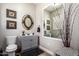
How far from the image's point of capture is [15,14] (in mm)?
1398

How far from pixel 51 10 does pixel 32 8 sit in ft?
1.10

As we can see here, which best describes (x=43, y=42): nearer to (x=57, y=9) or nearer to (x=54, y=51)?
(x=54, y=51)

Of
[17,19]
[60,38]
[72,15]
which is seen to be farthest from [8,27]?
[72,15]

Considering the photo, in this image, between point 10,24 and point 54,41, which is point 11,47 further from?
point 54,41

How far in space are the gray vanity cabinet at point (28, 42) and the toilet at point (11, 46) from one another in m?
0.12

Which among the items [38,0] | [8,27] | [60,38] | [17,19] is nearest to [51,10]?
[38,0]

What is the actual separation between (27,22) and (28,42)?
36cm

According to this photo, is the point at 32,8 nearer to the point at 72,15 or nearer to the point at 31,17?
the point at 31,17

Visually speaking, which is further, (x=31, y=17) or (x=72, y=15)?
(x=31, y=17)

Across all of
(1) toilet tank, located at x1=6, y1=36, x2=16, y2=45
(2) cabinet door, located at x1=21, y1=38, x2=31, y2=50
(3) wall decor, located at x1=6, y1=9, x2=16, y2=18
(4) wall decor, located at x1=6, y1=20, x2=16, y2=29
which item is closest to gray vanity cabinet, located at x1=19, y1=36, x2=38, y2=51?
(2) cabinet door, located at x1=21, y1=38, x2=31, y2=50

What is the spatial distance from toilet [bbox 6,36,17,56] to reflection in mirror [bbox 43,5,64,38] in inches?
23.7

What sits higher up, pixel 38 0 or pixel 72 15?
pixel 38 0

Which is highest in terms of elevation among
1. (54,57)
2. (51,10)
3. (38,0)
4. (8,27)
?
(38,0)

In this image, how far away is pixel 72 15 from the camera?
133cm
